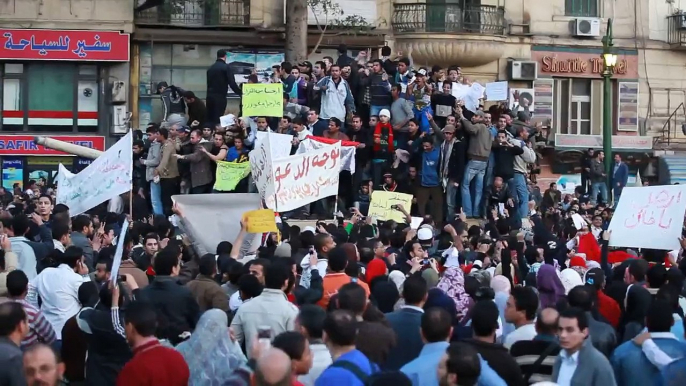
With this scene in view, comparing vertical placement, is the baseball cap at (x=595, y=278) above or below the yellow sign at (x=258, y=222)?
below

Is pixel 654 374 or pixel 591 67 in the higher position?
pixel 591 67

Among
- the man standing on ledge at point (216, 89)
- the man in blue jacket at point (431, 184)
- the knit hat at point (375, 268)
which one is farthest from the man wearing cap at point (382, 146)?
the knit hat at point (375, 268)

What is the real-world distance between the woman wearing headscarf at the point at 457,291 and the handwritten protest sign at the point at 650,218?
136 inches

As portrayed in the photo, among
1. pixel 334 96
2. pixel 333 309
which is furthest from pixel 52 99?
pixel 333 309

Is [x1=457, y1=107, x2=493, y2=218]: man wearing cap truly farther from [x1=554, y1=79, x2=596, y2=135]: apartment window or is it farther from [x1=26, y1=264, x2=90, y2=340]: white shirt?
[x1=554, y1=79, x2=596, y2=135]: apartment window

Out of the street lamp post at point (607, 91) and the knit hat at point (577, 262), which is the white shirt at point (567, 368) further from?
the street lamp post at point (607, 91)

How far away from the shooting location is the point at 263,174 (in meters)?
16.0

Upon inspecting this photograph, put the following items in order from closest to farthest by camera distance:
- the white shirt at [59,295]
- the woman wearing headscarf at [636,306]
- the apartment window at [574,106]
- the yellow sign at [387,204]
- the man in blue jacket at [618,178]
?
the woman wearing headscarf at [636,306] → the white shirt at [59,295] → the yellow sign at [387,204] → the man in blue jacket at [618,178] → the apartment window at [574,106]

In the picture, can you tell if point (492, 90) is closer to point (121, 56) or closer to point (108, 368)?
point (121, 56)

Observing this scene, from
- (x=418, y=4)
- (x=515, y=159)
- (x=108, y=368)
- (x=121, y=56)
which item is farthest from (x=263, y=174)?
(x=418, y=4)

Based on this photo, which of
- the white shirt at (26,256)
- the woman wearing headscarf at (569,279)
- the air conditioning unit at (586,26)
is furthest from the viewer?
the air conditioning unit at (586,26)

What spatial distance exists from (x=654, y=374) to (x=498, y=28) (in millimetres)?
28338

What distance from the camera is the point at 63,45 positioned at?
3272cm

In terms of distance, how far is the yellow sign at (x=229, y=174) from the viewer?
19016mm
